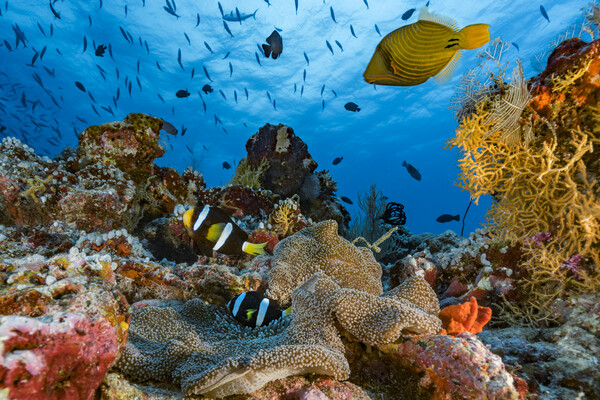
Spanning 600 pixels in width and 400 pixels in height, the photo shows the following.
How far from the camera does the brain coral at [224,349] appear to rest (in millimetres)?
1439

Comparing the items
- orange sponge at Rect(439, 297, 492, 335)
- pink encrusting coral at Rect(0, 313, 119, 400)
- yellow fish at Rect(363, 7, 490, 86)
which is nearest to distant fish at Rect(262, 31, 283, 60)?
yellow fish at Rect(363, 7, 490, 86)

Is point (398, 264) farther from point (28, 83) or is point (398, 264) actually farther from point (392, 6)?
point (28, 83)

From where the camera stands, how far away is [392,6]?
2412 centimetres

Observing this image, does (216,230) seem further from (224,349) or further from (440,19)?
(440,19)

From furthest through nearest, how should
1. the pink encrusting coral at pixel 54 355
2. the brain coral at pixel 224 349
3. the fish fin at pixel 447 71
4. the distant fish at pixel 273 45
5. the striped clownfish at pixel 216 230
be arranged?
1. the distant fish at pixel 273 45
2. the striped clownfish at pixel 216 230
3. the fish fin at pixel 447 71
4. the brain coral at pixel 224 349
5. the pink encrusting coral at pixel 54 355

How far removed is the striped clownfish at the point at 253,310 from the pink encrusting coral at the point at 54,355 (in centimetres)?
128

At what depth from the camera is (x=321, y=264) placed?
9.98 ft

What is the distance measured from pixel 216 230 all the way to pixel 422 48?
260 centimetres

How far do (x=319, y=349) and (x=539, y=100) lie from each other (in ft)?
A: 9.68

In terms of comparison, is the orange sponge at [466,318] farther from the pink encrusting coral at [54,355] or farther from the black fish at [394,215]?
the black fish at [394,215]

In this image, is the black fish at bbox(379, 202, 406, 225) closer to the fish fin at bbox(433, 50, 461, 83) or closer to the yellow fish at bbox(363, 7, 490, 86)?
the fish fin at bbox(433, 50, 461, 83)

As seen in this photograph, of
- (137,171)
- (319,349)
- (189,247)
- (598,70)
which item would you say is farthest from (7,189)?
(598,70)

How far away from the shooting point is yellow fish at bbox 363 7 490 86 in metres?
2.34

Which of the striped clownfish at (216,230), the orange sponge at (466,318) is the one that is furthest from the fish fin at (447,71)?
the striped clownfish at (216,230)
